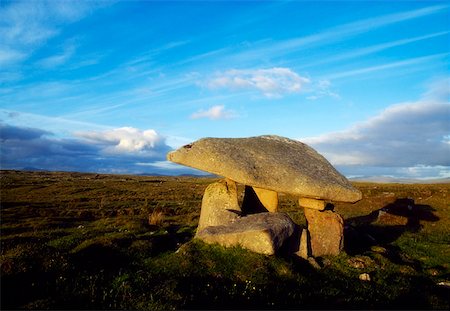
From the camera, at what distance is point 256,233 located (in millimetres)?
18047

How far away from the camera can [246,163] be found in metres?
21.2

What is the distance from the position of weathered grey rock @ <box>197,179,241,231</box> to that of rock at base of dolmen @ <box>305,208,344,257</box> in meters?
4.15

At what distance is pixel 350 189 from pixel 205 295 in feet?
38.4

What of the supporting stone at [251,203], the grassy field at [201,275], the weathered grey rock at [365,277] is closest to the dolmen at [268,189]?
the supporting stone at [251,203]

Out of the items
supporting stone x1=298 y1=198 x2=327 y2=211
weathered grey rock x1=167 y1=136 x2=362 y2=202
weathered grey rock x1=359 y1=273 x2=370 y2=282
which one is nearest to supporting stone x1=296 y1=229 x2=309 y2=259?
weathered grey rock x1=167 y1=136 x2=362 y2=202

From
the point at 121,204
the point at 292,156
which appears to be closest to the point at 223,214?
the point at 292,156

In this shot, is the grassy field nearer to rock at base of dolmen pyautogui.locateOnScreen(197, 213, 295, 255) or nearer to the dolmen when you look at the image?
rock at base of dolmen pyautogui.locateOnScreen(197, 213, 295, 255)

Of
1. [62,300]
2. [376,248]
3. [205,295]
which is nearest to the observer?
[62,300]

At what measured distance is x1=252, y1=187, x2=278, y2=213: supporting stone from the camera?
76.9 feet

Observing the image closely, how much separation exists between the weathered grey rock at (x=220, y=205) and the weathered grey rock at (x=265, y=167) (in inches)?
70.4

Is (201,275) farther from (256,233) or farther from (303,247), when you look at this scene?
(303,247)

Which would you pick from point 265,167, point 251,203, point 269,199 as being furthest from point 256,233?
point 251,203

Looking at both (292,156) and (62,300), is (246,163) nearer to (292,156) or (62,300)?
(292,156)

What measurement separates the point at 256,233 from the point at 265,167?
14.5 feet
